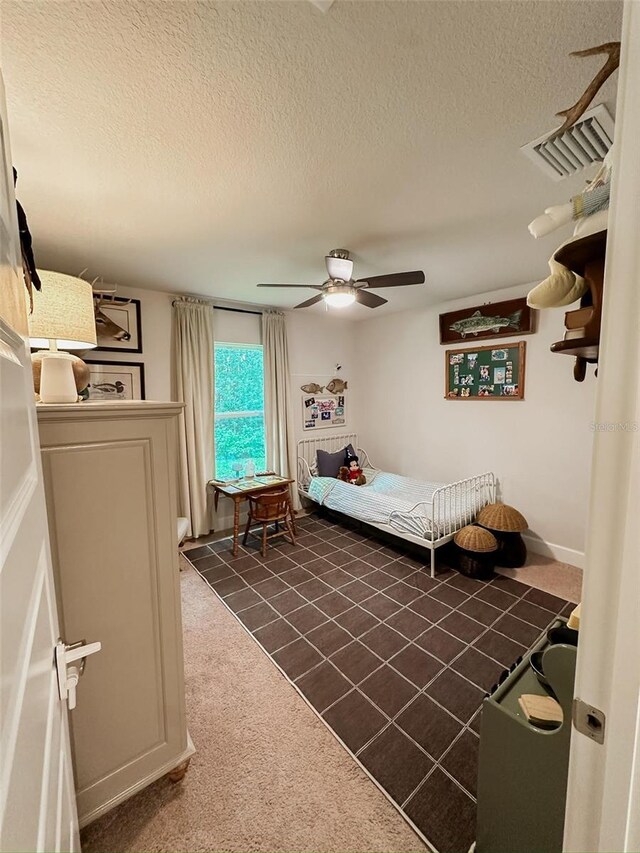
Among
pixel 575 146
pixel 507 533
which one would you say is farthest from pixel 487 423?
pixel 575 146

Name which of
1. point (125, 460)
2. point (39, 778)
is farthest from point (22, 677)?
point (125, 460)

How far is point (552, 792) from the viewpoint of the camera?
3.14 ft

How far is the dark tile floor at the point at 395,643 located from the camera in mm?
1471

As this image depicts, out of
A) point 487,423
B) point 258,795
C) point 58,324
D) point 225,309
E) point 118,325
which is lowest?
point 258,795

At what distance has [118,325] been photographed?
10.5ft

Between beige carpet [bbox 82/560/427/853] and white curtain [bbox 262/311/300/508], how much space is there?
2.59 metres

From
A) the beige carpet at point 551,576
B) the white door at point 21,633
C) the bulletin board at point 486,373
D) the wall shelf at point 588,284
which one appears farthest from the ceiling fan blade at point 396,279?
the beige carpet at point 551,576

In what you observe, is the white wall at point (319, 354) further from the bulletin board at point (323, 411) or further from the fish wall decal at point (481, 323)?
the fish wall decal at point (481, 323)

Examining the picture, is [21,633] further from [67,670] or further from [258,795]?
[258,795]

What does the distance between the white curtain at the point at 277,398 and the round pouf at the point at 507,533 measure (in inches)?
89.3

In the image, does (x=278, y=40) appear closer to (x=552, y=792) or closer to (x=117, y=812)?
(x=552, y=792)

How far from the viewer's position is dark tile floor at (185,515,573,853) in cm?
147

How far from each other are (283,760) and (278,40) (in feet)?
8.71

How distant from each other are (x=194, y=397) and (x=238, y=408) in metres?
0.64
